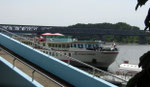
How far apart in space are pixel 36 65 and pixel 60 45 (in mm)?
26128

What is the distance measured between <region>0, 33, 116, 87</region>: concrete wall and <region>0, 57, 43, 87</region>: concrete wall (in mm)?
1318

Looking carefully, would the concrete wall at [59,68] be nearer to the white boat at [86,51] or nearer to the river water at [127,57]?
the river water at [127,57]

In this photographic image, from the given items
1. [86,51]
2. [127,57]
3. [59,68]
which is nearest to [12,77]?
[59,68]

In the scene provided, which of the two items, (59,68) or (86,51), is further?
(86,51)

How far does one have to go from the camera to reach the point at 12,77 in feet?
26.9

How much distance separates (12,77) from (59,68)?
1.53 meters

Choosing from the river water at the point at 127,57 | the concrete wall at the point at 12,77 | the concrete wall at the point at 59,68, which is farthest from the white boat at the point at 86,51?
the concrete wall at the point at 12,77

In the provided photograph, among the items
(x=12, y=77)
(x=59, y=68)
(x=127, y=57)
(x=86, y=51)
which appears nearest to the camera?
(x=12, y=77)

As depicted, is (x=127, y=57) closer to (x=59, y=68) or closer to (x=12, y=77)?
(x=59, y=68)

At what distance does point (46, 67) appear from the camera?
9.27m

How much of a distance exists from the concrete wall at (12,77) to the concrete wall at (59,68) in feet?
4.32

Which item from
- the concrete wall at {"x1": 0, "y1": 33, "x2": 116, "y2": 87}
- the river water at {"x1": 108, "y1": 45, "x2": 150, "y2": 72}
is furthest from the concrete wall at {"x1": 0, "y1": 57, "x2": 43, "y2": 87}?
the river water at {"x1": 108, "y1": 45, "x2": 150, "y2": 72}

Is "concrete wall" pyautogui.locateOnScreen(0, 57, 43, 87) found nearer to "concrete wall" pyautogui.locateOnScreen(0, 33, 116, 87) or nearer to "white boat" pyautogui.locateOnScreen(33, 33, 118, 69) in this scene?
"concrete wall" pyautogui.locateOnScreen(0, 33, 116, 87)

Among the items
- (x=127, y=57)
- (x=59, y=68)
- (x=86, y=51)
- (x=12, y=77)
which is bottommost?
(x=127, y=57)
